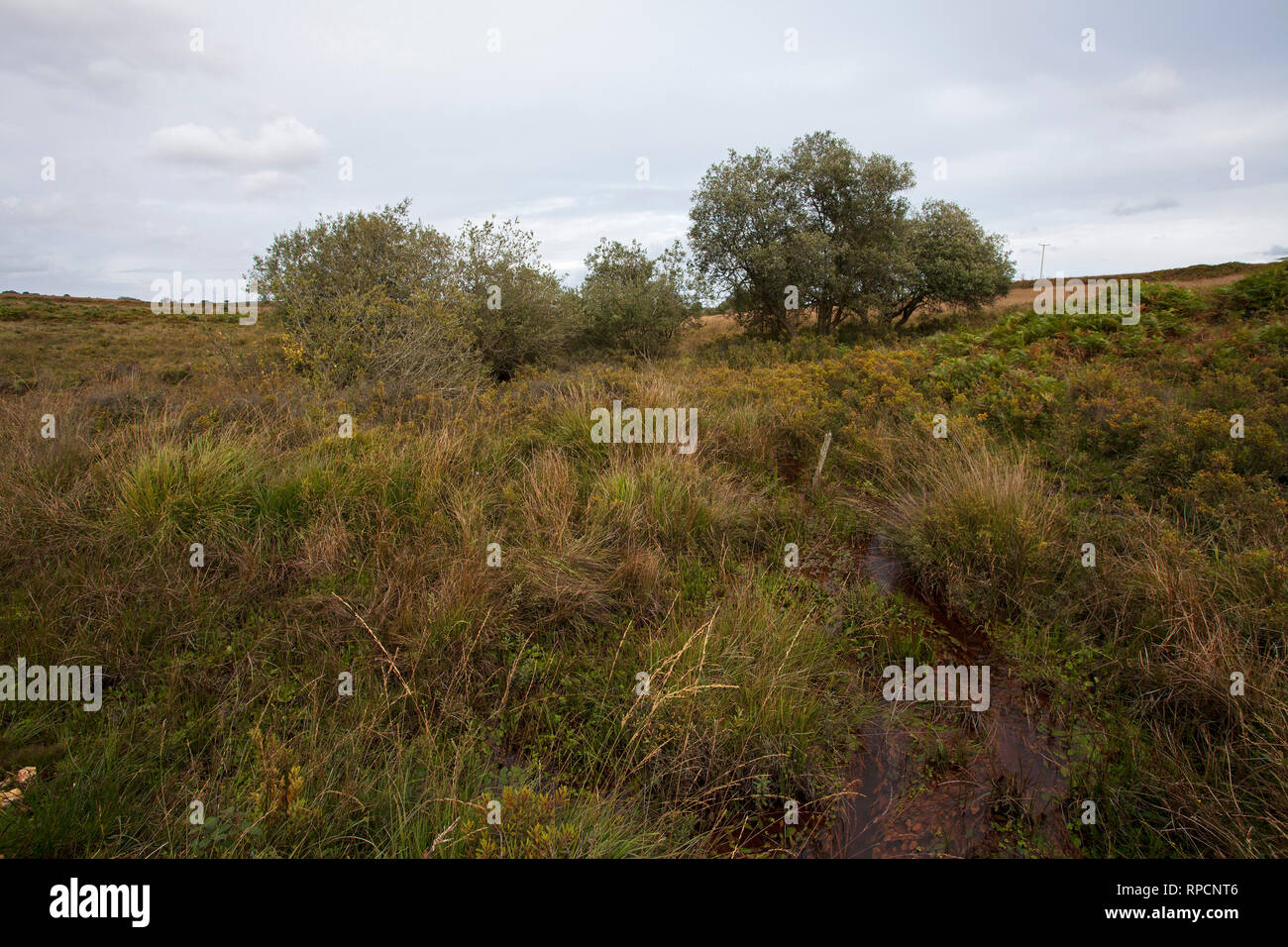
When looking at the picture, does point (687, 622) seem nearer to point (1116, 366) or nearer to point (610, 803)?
point (610, 803)

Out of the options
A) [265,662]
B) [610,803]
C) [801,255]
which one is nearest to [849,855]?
[610,803]

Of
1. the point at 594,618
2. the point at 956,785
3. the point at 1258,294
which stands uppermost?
the point at 1258,294

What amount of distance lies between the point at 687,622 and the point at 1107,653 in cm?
247

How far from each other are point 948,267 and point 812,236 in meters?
5.43

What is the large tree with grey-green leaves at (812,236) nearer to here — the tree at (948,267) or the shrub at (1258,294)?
the tree at (948,267)

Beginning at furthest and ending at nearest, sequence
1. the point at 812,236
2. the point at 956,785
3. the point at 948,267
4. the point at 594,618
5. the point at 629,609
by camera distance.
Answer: the point at 948,267 < the point at 812,236 < the point at 629,609 < the point at 594,618 < the point at 956,785

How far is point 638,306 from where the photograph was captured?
17.4 metres

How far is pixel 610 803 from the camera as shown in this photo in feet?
7.80

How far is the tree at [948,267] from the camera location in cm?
1833

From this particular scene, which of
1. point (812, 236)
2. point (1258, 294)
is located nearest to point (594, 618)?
point (1258, 294)

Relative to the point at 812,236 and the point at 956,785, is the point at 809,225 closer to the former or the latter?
the point at 812,236

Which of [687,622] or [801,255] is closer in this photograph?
[687,622]

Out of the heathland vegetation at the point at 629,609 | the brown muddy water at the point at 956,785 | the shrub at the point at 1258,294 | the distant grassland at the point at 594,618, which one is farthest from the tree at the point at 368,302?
the shrub at the point at 1258,294
